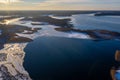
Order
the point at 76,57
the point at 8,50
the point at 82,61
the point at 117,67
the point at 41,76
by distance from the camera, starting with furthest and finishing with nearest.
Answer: the point at 8,50, the point at 76,57, the point at 82,61, the point at 117,67, the point at 41,76

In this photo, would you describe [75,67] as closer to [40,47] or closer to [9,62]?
[9,62]

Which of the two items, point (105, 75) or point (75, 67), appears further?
point (75, 67)

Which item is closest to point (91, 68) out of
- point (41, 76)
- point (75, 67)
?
point (75, 67)

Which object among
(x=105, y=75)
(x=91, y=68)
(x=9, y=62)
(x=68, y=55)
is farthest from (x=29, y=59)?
(x=105, y=75)

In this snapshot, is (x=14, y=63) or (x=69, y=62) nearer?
(x=14, y=63)

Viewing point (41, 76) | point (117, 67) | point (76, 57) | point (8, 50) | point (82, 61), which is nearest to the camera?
point (41, 76)

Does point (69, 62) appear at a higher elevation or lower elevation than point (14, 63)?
higher
